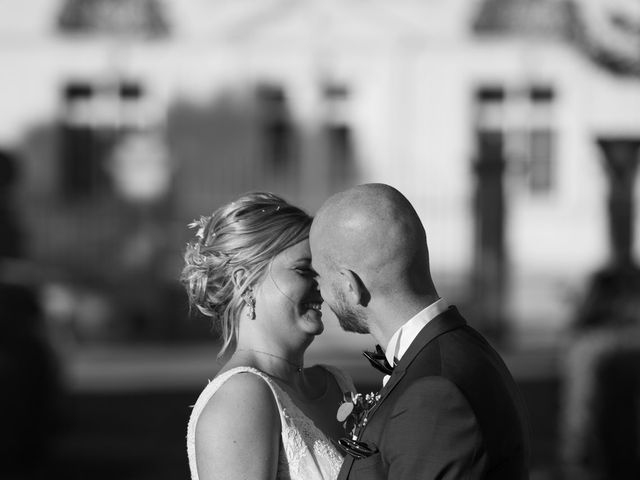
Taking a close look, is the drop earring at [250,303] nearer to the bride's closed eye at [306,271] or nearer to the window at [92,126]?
the bride's closed eye at [306,271]

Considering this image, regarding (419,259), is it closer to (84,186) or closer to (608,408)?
(608,408)

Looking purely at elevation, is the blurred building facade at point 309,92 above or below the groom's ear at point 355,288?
below

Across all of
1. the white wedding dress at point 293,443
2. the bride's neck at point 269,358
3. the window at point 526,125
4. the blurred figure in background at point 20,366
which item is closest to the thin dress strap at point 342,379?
the bride's neck at point 269,358

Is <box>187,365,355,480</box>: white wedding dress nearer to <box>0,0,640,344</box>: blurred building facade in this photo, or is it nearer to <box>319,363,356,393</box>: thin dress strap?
<box>319,363,356,393</box>: thin dress strap

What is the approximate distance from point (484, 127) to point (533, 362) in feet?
21.0

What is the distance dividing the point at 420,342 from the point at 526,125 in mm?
18345

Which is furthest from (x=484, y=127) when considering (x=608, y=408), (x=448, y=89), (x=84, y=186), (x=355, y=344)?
(x=608, y=408)

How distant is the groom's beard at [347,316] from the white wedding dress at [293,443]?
27 cm

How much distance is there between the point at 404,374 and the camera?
2232 millimetres

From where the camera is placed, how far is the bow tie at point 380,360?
2393 mm

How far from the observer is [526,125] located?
20188mm

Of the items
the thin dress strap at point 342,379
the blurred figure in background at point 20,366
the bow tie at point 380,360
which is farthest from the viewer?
the blurred figure in background at point 20,366

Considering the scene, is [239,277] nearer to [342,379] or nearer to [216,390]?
[216,390]

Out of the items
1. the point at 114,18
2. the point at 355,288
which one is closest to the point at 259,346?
the point at 355,288
